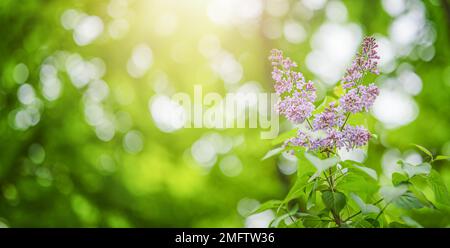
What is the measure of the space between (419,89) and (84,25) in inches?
158

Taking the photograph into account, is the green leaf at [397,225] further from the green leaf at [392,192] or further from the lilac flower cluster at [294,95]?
the lilac flower cluster at [294,95]

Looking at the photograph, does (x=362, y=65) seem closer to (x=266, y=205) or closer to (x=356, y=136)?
(x=356, y=136)

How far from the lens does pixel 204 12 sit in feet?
19.3

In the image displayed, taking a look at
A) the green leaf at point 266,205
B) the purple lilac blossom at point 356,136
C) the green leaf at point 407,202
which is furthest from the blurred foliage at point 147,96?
the green leaf at point 407,202

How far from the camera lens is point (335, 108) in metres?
1.30

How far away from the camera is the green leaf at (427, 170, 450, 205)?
4.08 feet

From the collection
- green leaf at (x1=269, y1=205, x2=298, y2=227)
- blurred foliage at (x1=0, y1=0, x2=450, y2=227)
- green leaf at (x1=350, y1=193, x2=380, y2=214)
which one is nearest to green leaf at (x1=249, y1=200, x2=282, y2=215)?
green leaf at (x1=269, y1=205, x2=298, y2=227)

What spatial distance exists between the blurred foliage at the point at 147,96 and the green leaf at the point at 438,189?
3.69 meters

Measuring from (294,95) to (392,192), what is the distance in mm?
378

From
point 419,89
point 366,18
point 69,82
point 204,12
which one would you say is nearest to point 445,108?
point 419,89

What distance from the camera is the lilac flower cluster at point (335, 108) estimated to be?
126cm

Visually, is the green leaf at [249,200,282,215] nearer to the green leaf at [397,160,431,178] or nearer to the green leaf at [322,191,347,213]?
the green leaf at [322,191,347,213]

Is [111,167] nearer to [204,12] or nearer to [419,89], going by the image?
[204,12]

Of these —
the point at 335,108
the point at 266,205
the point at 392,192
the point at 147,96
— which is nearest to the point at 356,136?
the point at 335,108
